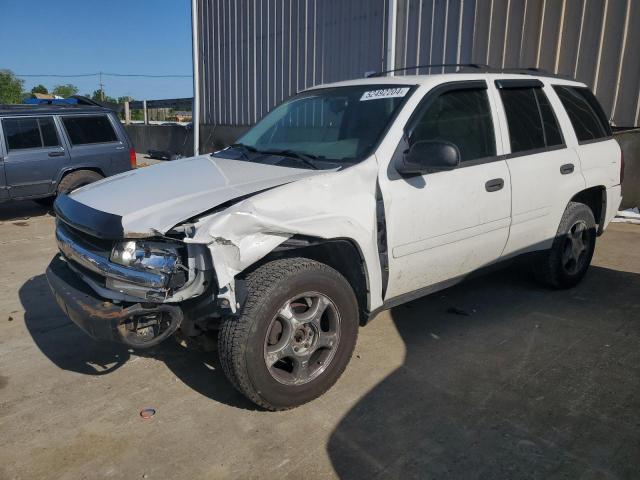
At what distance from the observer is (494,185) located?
3721 mm

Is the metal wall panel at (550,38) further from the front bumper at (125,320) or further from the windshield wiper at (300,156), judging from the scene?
the front bumper at (125,320)

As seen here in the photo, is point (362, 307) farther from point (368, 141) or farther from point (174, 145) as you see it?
point (174, 145)

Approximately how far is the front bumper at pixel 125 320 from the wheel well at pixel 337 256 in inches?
21.0

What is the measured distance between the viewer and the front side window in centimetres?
348

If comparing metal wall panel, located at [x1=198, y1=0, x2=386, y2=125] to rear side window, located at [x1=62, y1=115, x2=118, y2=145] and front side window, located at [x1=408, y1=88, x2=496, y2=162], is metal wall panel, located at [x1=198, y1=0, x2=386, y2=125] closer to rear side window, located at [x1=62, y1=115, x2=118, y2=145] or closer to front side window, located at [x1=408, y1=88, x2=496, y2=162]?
rear side window, located at [x1=62, y1=115, x2=118, y2=145]

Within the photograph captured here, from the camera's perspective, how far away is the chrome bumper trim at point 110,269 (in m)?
2.61

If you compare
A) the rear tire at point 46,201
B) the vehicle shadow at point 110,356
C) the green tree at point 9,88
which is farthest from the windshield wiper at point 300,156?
the green tree at point 9,88

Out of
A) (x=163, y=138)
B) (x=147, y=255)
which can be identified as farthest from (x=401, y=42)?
(x=163, y=138)

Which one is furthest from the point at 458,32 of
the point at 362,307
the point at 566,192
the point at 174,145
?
the point at 174,145

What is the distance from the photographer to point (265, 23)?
12.8 m

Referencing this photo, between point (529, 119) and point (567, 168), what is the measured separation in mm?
567

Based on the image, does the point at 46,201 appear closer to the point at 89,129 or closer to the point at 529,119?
the point at 89,129

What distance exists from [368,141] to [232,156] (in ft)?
3.85

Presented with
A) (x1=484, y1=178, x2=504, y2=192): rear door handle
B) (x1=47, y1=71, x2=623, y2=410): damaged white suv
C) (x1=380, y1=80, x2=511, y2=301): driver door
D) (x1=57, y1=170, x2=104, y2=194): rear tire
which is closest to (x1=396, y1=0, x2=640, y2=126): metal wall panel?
(x1=47, y1=71, x2=623, y2=410): damaged white suv
